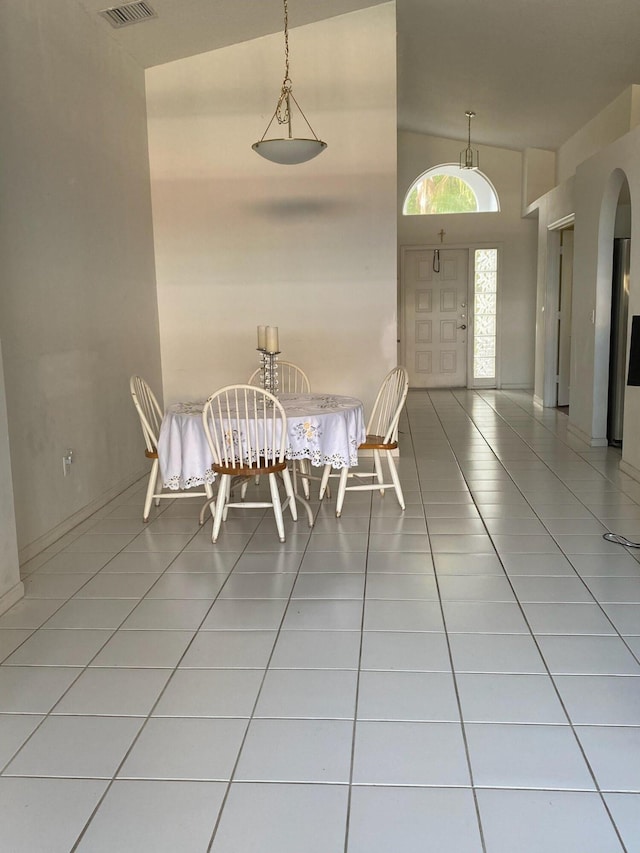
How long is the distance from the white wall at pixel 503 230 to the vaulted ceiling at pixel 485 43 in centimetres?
161

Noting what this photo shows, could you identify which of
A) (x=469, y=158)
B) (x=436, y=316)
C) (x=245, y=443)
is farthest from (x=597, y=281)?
(x=436, y=316)

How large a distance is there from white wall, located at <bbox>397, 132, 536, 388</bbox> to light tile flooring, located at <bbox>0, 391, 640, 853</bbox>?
20.6 ft

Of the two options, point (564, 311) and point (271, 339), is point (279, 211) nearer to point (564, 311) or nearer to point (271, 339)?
point (271, 339)

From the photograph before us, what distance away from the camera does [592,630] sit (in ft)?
8.77

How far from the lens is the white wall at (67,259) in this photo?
359 cm

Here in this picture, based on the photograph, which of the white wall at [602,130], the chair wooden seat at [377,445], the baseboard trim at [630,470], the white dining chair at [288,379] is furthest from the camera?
the white wall at [602,130]

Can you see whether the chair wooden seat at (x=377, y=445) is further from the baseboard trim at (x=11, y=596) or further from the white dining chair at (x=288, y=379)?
the baseboard trim at (x=11, y=596)

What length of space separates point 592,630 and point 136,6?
14.7ft

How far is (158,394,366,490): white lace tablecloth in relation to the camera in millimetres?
3863

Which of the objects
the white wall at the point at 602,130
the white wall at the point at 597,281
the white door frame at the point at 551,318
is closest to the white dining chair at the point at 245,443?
the white wall at the point at 597,281

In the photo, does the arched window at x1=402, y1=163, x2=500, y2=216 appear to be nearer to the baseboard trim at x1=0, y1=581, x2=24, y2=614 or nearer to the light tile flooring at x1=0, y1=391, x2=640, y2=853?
the light tile flooring at x1=0, y1=391, x2=640, y2=853

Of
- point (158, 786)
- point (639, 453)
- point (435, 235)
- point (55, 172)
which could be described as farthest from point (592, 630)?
point (435, 235)

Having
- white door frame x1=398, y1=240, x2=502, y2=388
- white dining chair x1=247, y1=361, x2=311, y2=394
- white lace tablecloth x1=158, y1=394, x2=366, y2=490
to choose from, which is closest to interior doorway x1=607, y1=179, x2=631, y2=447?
white dining chair x1=247, y1=361, x2=311, y2=394

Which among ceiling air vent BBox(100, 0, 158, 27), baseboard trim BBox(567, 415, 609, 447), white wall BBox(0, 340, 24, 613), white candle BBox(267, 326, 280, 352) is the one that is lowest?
baseboard trim BBox(567, 415, 609, 447)
